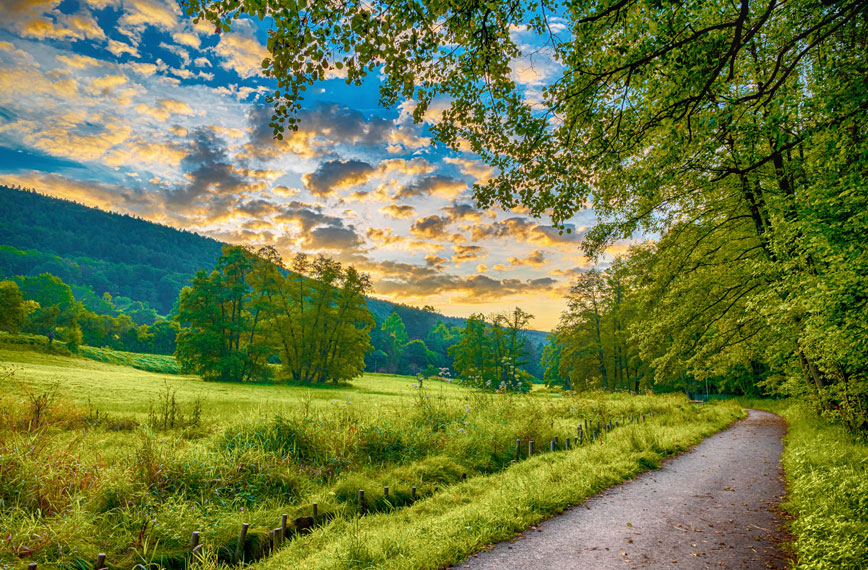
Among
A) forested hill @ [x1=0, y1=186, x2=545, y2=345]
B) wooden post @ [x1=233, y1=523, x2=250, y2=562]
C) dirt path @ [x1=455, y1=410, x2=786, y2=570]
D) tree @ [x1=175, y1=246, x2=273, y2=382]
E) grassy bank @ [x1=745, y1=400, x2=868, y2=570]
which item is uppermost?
forested hill @ [x1=0, y1=186, x2=545, y2=345]

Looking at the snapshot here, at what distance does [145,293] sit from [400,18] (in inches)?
7529

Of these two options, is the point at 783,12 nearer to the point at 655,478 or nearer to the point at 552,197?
the point at 552,197

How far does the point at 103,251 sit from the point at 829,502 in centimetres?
22851

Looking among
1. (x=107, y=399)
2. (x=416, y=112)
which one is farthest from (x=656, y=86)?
(x=107, y=399)

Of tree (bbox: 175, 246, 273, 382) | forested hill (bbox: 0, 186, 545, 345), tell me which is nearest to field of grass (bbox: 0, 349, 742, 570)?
tree (bbox: 175, 246, 273, 382)

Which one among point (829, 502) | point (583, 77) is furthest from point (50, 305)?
point (829, 502)

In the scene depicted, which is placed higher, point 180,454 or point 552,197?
point 552,197

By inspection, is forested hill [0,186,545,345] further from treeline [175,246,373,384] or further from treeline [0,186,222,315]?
treeline [175,246,373,384]

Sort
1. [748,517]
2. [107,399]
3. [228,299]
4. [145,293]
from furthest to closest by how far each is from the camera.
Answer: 1. [145,293]
2. [228,299]
3. [107,399]
4. [748,517]

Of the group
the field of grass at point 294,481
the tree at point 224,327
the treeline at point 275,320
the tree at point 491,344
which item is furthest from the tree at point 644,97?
the tree at point 491,344

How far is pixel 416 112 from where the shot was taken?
5133mm

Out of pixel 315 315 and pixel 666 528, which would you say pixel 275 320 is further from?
pixel 666 528

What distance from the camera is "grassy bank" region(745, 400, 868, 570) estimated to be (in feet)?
13.6

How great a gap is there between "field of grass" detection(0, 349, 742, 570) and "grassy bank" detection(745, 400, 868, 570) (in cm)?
279
